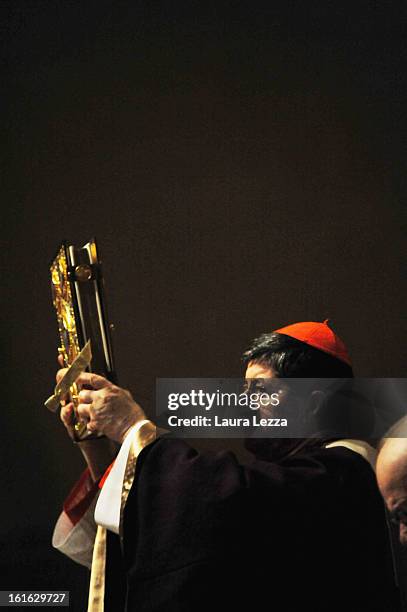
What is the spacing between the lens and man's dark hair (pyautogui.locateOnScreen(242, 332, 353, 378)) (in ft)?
6.97

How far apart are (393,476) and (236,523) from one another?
588 mm

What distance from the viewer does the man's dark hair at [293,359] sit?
212 cm

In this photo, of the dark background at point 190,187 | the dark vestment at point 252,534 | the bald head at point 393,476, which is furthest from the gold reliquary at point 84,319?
the dark background at point 190,187

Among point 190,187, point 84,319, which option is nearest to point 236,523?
point 84,319

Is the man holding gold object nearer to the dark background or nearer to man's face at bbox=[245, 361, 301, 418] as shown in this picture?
man's face at bbox=[245, 361, 301, 418]

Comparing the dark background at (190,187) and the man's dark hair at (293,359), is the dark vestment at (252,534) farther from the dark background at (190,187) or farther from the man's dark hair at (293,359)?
the dark background at (190,187)

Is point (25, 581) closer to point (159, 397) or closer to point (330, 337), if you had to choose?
point (159, 397)

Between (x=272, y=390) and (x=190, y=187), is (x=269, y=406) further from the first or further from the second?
(x=190, y=187)

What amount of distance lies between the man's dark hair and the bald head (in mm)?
247

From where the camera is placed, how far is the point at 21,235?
3219 millimetres

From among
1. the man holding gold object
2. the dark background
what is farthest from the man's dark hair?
the dark background

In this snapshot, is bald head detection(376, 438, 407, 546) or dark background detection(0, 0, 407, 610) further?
dark background detection(0, 0, 407, 610)

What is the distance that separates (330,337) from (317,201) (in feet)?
3.27

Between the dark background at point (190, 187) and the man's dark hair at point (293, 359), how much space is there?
0.89 meters
